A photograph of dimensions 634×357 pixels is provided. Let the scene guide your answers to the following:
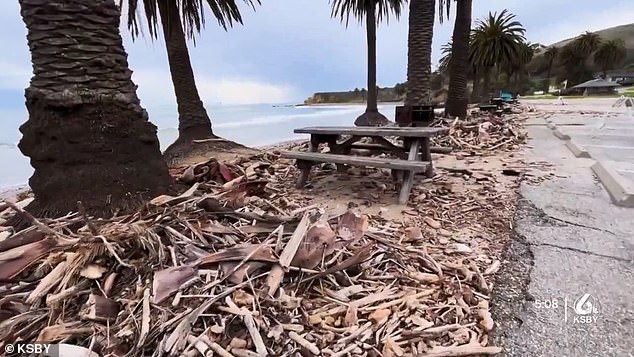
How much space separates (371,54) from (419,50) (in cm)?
512

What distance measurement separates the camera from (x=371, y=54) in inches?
520

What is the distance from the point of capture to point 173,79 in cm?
686

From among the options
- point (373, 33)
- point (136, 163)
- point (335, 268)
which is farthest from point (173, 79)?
point (373, 33)

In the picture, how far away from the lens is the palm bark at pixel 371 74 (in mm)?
12773

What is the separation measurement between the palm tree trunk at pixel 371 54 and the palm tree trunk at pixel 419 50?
4563 mm

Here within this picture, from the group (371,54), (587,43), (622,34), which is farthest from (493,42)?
(622,34)

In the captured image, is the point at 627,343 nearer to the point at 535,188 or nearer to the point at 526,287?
the point at 526,287

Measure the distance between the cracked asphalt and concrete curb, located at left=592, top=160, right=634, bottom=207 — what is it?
0.09 meters

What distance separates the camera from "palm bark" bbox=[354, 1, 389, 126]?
12.8 metres

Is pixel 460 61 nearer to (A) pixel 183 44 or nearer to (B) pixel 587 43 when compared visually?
(A) pixel 183 44

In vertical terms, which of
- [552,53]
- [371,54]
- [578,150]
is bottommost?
[578,150]

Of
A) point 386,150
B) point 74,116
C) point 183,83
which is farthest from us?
point 183,83

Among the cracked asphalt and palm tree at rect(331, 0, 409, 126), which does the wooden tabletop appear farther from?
palm tree at rect(331, 0, 409, 126)

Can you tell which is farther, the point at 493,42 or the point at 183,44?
the point at 493,42
